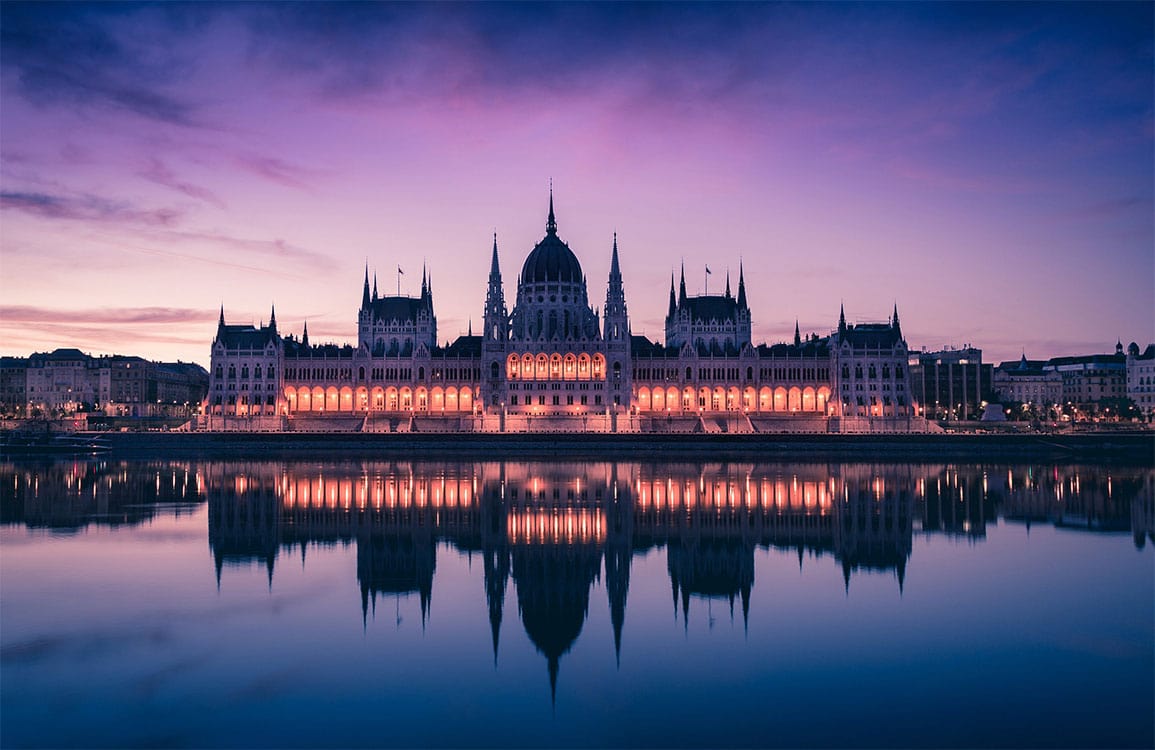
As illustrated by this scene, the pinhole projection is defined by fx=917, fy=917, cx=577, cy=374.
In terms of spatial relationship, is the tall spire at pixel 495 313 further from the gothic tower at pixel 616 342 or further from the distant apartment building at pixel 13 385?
the distant apartment building at pixel 13 385

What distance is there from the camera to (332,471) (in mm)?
68688

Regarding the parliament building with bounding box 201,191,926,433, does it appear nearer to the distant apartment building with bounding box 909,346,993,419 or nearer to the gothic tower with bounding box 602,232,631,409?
the gothic tower with bounding box 602,232,631,409

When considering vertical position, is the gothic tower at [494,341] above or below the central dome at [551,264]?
below

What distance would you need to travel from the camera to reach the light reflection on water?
17.5 meters

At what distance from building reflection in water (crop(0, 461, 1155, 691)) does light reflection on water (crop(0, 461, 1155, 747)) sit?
26 centimetres

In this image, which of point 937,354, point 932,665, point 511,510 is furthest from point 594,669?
point 937,354

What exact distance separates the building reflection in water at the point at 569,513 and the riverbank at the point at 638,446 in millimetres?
13482

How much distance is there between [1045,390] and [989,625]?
17830cm

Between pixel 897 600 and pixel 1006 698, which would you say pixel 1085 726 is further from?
pixel 897 600

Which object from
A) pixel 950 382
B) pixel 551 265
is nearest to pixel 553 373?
pixel 551 265

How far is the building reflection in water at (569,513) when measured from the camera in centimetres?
3027

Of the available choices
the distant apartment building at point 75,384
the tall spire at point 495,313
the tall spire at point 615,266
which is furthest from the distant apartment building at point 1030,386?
the distant apartment building at point 75,384

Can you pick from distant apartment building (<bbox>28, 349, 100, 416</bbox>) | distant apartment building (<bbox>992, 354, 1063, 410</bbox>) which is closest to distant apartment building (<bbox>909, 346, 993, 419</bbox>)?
distant apartment building (<bbox>992, 354, 1063, 410</bbox>)

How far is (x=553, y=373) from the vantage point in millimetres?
118375
